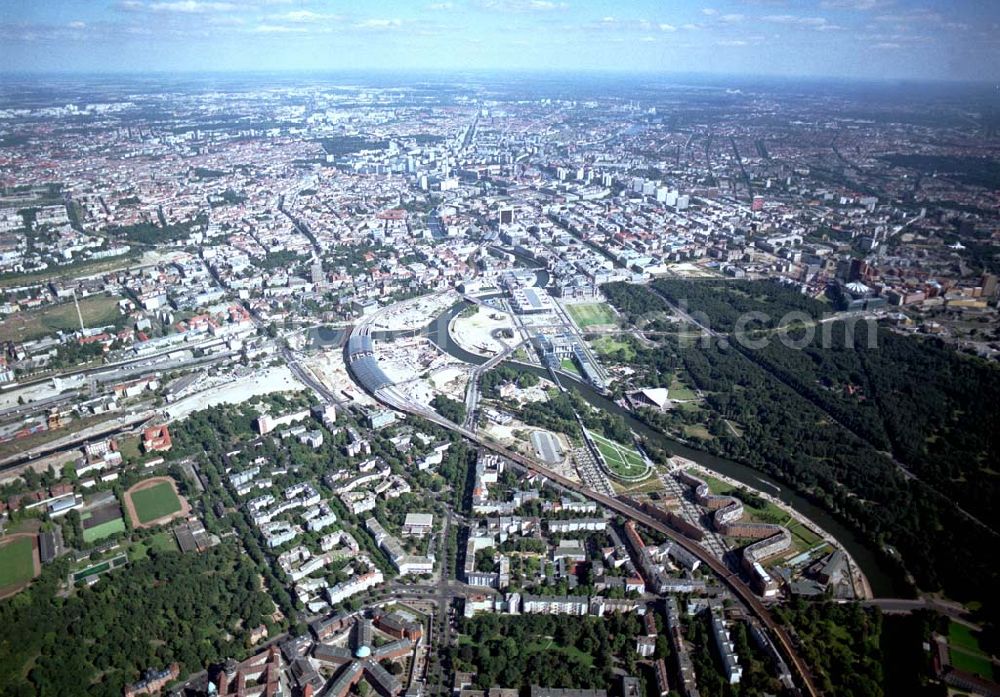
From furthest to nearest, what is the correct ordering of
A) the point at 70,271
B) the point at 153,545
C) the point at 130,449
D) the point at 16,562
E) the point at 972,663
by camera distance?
the point at 70,271
the point at 130,449
the point at 153,545
the point at 16,562
the point at 972,663

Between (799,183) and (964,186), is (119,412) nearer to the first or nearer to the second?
(799,183)

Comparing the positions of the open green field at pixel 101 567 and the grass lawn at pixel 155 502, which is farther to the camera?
the grass lawn at pixel 155 502

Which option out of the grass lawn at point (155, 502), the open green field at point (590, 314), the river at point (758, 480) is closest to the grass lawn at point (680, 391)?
the river at point (758, 480)

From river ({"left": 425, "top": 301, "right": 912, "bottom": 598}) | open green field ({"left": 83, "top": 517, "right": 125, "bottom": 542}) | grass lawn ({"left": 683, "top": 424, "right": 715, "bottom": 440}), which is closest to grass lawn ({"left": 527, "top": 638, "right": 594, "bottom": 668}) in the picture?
river ({"left": 425, "top": 301, "right": 912, "bottom": 598})

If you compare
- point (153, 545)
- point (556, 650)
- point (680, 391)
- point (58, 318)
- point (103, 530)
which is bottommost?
point (58, 318)

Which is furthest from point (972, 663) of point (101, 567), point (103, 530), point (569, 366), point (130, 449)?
point (130, 449)

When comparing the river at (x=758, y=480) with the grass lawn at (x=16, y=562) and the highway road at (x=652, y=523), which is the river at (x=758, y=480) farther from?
the grass lawn at (x=16, y=562)

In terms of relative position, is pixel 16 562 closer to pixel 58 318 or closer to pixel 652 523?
pixel 652 523
